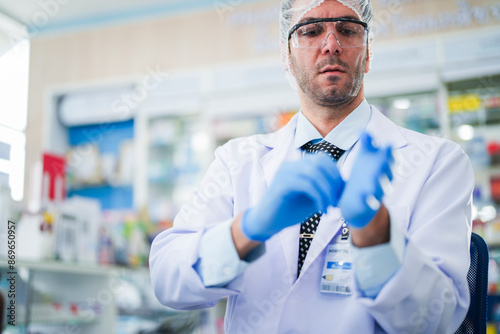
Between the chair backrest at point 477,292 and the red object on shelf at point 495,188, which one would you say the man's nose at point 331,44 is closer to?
the chair backrest at point 477,292

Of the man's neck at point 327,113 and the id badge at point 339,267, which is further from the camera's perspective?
the man's neck at point 327,113

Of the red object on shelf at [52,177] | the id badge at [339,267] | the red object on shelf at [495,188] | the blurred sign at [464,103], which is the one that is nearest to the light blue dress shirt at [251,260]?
the id badge at [339,267]

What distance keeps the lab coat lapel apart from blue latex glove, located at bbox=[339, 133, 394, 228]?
347 millimetres

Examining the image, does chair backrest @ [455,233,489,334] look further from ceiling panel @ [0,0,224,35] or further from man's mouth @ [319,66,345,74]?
ceiling panel @ [0,0,224,35]

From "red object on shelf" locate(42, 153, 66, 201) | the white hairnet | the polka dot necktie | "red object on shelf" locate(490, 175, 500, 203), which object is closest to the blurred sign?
"red object on shelf" locate(490, 175, 500, 203)

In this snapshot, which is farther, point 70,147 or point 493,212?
point 70,147

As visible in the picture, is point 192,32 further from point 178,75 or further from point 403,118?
point 403,118

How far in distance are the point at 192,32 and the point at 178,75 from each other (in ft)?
1.75

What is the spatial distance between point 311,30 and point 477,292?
72cm

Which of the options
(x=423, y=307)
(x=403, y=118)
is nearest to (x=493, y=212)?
(x=403, y=118)

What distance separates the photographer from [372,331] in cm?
102

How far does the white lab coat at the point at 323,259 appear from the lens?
884mm

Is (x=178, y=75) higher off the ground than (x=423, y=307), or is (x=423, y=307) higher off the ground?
(x=178, y=75)

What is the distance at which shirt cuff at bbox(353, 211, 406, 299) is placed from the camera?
0.81 meters
